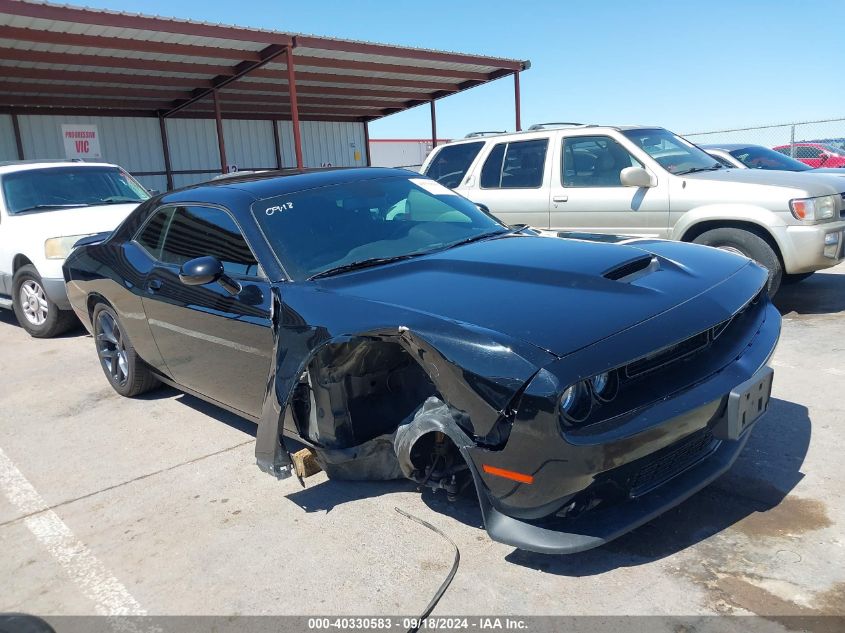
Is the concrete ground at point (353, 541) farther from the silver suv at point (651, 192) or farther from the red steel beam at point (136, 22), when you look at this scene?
the red steel beam at point (136, 22)

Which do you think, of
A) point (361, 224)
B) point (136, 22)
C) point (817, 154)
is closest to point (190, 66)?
point (136, 22)

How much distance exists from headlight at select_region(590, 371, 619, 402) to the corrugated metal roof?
34.7ft

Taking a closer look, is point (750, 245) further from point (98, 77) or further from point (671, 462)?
point (98, 77)

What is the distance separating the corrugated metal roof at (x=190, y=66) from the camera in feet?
35.2

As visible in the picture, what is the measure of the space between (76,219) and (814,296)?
7718mm

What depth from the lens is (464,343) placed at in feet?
7.69

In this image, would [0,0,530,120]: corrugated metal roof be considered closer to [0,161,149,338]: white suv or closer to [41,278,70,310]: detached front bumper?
[0,161,149,338]: white suv

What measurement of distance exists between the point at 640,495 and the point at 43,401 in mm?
4637

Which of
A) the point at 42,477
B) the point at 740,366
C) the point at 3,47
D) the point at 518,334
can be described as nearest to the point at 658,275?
the point at 740,366

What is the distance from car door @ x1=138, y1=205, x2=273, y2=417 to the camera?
11.1 feet

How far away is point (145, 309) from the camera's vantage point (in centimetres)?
433

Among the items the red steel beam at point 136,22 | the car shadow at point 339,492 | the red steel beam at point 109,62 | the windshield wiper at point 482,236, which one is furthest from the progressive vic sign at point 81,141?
the car shadow at point 339,492

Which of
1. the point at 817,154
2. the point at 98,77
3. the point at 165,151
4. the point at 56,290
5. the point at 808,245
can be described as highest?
the point at 98,77

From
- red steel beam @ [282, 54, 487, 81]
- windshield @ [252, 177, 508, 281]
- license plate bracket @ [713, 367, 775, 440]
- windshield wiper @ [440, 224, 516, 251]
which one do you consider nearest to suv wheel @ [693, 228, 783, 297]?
windshield wiper @ [440, 224, 516, 251]
